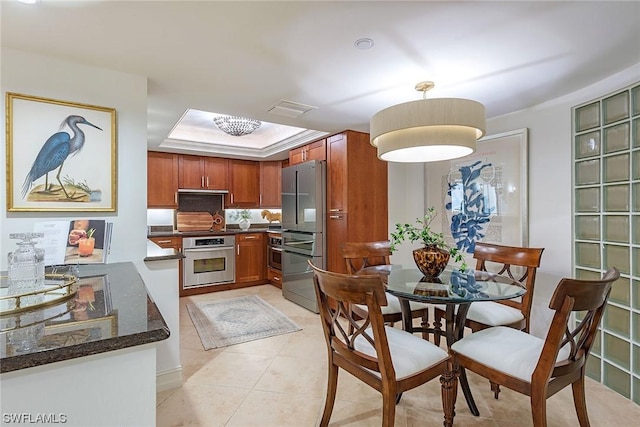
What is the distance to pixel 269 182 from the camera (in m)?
5.52

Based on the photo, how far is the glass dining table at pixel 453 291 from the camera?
170 centimetres

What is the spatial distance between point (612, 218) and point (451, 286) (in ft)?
4.40

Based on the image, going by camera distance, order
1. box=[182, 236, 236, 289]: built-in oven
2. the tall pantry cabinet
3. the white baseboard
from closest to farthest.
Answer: the white baseboard
the tall pantry cabinet
box=[182, 236, 236, 289]: built-in oven

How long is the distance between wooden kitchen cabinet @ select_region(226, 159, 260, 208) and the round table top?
341 cm

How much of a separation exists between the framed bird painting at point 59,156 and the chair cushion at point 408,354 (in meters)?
1.86

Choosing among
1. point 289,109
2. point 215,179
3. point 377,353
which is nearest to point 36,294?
point 377,353

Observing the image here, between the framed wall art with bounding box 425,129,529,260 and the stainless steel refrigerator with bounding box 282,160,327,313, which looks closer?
the framed wall art with bounding box 425,129,529,260

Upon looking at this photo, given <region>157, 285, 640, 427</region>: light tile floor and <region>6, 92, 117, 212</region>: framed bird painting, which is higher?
<region>6, 92, 117, 212</region>: framed bird painting

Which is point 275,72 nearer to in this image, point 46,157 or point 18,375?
point 46,157

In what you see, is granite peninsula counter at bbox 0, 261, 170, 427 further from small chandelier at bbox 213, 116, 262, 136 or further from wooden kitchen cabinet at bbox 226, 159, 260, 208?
wooden kitchen cabinet at bbox 226, 159, 260, 208

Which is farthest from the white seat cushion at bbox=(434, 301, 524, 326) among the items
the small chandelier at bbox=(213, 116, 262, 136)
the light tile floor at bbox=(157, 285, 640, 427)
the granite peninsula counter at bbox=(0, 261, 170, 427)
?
the small chandelier at bbox=(213, 116, 262, 136)

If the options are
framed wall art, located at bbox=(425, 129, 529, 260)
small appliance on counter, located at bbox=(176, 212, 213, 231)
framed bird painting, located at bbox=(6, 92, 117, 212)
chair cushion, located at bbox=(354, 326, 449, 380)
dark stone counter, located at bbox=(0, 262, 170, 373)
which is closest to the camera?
dark stone counter, located at bbox=(0, 262, 170, 373)

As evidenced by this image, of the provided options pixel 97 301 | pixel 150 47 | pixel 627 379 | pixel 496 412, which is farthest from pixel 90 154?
pixel 627 379

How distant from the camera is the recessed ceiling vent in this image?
272 cm
